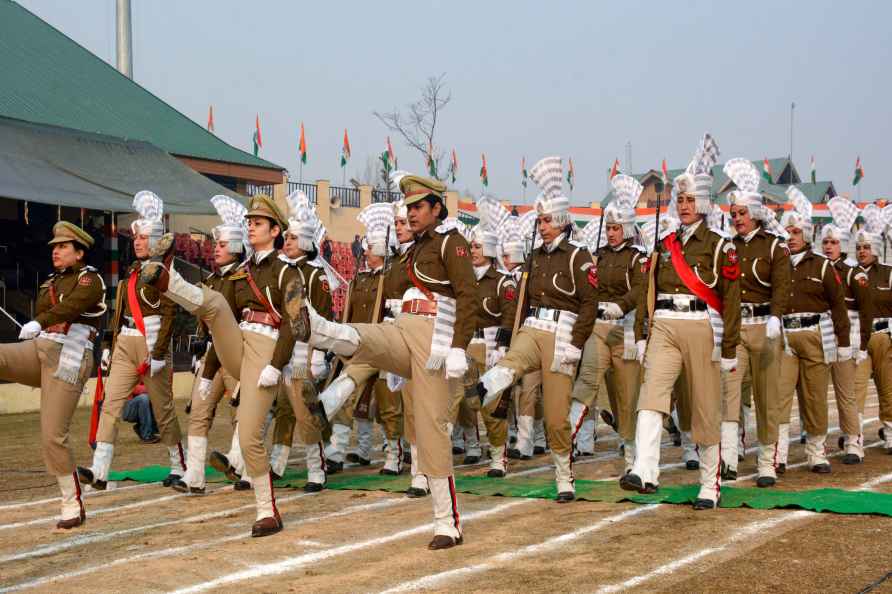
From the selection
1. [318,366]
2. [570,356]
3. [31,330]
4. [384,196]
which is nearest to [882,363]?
[570,356]

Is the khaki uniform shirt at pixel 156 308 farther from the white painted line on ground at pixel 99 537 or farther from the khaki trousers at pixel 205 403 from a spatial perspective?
the white painted line on ground at pixel 99 537

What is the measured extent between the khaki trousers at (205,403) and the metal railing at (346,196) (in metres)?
30.7

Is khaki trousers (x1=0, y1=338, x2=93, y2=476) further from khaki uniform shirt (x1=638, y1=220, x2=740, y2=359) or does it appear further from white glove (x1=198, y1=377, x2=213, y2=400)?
khaki uniform shirt (x1=638, y1=220, x2=740, y2=359)

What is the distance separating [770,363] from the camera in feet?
32.0

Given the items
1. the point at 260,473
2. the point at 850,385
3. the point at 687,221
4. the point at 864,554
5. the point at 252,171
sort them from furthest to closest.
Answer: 1. the point at 252,171
2. the point at 850,385
3. the point at 687,221
4. the point at 260,473
5. the point at 864,554

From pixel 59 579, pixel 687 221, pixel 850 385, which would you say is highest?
pixel 687 221

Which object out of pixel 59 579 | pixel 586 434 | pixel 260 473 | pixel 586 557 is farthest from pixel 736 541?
pixel 586 434

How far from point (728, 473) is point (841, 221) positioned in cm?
479

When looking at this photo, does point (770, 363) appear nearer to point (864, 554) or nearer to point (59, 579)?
point (864, 554)

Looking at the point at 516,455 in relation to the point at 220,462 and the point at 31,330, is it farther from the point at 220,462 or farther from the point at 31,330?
the point at 31,330

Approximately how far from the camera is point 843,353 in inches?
424

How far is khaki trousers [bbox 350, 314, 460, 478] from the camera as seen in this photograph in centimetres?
741

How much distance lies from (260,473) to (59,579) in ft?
5.80

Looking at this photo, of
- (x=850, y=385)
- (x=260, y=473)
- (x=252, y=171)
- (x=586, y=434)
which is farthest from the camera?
(x=252, y=171)
